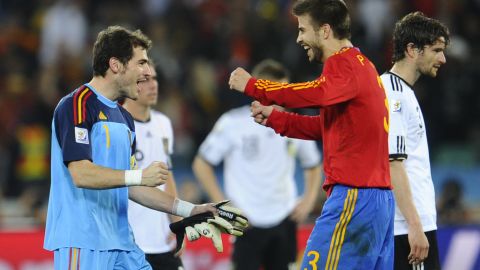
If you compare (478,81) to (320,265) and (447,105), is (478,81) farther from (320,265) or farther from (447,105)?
(320,265)

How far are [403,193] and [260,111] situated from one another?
3.75 ft

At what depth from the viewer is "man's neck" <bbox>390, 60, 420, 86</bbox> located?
7.21 m

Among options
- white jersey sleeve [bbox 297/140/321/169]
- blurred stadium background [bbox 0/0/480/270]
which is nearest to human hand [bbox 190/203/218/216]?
white jersey sleeve [bbox 297/140/321/169]

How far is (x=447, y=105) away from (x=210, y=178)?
5.39 metres

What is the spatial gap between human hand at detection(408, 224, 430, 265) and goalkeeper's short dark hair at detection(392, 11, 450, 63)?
4.20ft

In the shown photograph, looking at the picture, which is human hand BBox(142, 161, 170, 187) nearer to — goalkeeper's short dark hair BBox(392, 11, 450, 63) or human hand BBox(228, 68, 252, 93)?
human hand BBox(228, 68, 252, 93)

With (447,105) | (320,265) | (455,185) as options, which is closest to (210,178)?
(455,185)

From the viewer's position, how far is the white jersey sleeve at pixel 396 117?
22.5 feet

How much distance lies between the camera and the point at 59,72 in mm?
15359

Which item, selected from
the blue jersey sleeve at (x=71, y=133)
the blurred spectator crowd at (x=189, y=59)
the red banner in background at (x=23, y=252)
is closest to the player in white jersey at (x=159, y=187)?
the blue jersey sleeve at (x=71, y=133)

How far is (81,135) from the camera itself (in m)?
6.21

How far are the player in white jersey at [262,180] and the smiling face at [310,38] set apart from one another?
3147 millimetres

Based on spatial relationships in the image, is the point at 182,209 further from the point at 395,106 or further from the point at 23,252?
the point at 23,252

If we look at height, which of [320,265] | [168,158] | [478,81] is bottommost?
[320,265]
